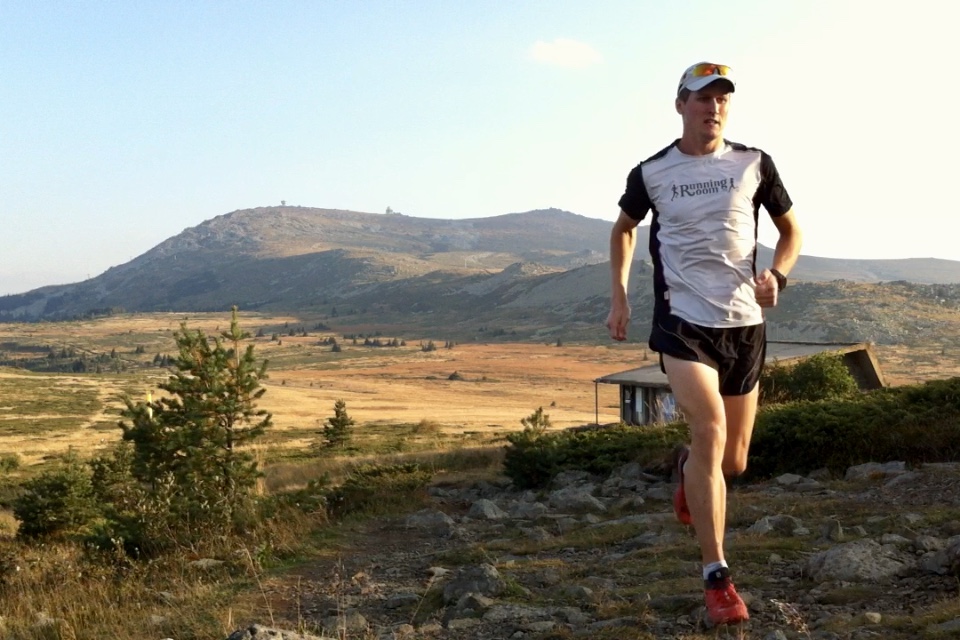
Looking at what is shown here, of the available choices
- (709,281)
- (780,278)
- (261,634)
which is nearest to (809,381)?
(780,278)

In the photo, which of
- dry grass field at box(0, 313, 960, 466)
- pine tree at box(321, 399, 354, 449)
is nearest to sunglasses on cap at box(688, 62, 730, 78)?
dry grass field at box(0, 313, 960, 466)

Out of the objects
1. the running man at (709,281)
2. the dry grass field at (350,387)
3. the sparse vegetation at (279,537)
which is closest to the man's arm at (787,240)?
the running man at (709,281)

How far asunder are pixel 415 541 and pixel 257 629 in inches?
154

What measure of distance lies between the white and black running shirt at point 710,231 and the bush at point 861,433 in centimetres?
585

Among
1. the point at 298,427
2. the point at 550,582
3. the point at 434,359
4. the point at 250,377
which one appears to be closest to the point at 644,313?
the point at 434,359

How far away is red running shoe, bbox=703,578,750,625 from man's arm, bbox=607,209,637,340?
4.05 feet

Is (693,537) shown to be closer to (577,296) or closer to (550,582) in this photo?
(550,582)

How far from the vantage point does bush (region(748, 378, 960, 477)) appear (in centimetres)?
920

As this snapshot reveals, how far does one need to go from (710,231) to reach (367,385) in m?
82.2

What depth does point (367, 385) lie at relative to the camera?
85250mm

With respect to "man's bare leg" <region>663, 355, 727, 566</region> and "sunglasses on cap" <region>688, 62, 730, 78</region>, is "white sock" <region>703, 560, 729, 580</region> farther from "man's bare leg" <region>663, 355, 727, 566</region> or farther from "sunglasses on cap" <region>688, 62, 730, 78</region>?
"sunglasses on cap" <region>688, 62, 730, 78</region>

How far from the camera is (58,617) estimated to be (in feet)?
17.0

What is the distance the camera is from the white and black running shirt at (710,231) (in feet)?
13.5

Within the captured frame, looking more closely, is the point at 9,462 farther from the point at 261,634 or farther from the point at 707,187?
the point at 707,187
